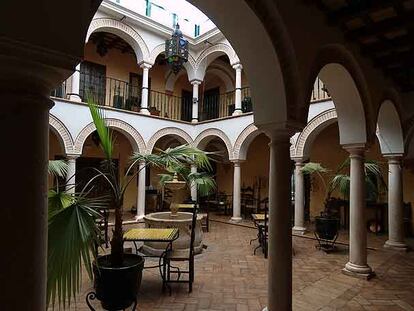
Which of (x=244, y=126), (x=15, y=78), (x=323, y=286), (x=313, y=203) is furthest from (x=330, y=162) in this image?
(x=15, y=78)

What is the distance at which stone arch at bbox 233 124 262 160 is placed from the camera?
10.4m

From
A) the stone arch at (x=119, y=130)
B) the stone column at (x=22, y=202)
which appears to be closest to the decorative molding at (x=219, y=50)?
the stone arch at (x=119, y=130)

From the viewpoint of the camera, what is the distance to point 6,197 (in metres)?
1.21

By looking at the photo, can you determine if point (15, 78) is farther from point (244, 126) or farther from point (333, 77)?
point (244, 126)

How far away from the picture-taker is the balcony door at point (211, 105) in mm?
13914

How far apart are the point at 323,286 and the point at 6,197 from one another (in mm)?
4604

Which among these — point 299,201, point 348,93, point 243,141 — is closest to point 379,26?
point 348,93

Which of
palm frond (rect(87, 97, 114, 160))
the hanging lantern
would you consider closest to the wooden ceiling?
palm frond (rect(87, 97, 114, 160))

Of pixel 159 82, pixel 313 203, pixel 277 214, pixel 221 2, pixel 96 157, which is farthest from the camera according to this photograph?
pixel 159 82

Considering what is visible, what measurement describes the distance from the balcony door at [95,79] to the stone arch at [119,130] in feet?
6.78

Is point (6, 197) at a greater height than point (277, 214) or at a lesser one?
greater

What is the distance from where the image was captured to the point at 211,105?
48.9ft

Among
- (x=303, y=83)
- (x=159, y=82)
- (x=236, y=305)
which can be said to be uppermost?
(x=159, y=82)

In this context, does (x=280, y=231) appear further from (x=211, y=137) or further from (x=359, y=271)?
(x=211, y=137)
